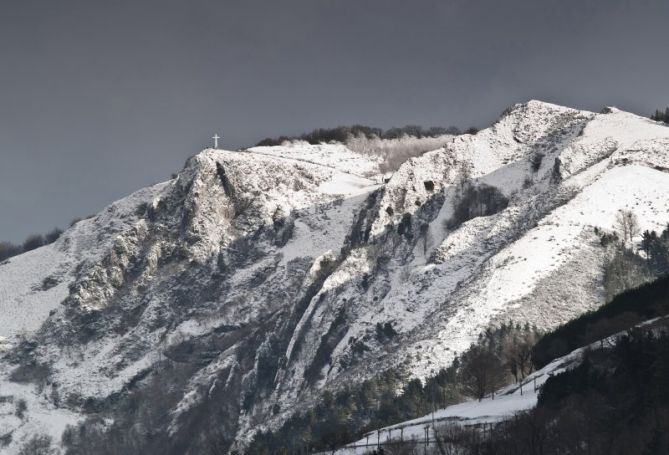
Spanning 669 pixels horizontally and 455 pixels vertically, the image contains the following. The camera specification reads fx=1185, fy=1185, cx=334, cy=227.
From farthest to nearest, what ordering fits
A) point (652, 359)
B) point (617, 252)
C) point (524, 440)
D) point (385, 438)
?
point (617, 252)
point (385, 438)
point (652, 359)
point (524, 440)

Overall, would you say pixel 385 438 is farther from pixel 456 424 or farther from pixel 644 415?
pixel 644 415

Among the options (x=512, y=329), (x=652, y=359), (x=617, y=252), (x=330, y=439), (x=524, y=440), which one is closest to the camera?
(x=524, y=440)

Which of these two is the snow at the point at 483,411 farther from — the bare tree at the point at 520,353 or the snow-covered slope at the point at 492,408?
the bare tree at the point at 520,353

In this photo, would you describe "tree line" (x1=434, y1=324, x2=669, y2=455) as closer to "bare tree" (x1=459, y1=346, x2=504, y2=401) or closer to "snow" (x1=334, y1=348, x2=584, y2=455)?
"snow" (x1=334, y1=348, x2=584, y2=455)

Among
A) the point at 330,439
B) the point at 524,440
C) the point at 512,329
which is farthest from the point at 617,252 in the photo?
the point at 524,440

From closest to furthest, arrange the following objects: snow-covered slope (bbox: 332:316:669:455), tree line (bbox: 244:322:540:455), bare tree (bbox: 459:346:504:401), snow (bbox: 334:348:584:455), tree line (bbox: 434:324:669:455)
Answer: tree line (bbox: 434:324:669:455), snow (bbox: 334:348:584:455), snow-covered slope (bbox: 332:316:669:455), bare tree (bbox: 459:346:504:401), tree line (bbox: 244:322:540:455)

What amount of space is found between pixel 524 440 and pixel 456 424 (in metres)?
23.2

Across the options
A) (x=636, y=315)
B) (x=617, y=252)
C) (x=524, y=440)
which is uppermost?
(x=617, y=252)

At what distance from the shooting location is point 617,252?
7761 inches

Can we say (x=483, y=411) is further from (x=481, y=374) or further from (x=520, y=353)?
(x=520, y=353)

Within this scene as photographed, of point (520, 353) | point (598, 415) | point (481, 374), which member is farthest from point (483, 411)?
point (520, 353)

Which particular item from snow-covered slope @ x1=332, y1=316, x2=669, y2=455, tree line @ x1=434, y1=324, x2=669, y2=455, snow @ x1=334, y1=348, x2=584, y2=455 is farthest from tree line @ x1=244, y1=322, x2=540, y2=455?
tree line @ x1=434, y1=324, x2=669, y2=455

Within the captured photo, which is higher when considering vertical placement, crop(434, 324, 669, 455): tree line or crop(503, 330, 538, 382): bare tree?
crop(503, 330, 538, 382): bare tree

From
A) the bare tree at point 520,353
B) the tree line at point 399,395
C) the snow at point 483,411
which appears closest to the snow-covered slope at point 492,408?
the snow at point 483,411
